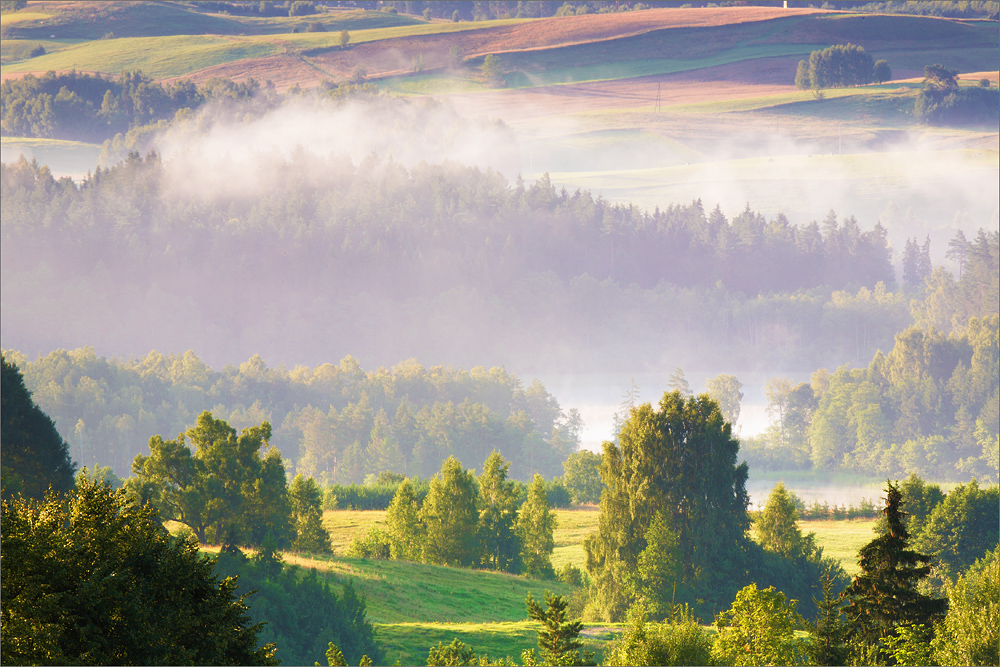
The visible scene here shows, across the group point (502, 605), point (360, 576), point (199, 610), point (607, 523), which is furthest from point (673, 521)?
point (199, 610)

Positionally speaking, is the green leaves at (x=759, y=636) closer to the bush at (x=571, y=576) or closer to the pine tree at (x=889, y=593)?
the pine tree at (x=889, y=593)

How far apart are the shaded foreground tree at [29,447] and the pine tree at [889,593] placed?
45128 mm

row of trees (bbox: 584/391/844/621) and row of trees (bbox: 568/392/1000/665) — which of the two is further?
row of trees (bbox: 584/391/844/621)

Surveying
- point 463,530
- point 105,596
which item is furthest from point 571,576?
point 105,596

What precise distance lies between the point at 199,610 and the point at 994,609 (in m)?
32.2

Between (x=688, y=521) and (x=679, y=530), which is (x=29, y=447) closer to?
(x=679, y=530)

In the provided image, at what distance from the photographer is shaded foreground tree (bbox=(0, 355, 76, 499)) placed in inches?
2352

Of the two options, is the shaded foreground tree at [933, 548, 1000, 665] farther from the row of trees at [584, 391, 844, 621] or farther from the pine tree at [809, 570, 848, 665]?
the row of trees at [584, 391, 844, 621]

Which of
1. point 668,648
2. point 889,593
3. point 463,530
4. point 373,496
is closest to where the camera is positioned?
point 668,648

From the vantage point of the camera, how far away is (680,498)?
9150cm

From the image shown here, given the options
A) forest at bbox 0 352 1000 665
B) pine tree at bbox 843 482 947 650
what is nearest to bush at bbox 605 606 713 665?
forest at bbox 0 352 1000 665

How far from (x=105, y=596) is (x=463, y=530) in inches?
2777

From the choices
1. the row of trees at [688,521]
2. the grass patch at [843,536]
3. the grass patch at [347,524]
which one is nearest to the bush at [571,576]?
the row of trees at [688,521]

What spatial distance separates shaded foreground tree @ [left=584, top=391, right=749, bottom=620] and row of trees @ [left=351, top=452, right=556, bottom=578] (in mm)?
6253
